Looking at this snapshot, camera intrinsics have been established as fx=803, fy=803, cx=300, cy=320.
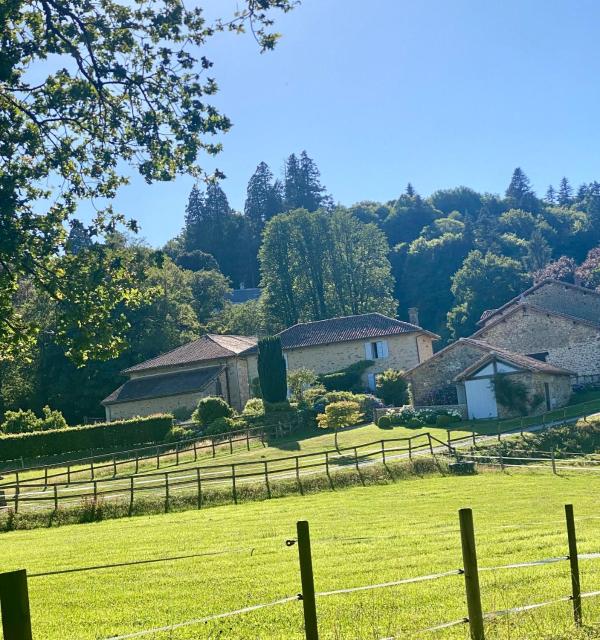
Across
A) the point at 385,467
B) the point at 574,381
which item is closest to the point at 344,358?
the point at 574,381

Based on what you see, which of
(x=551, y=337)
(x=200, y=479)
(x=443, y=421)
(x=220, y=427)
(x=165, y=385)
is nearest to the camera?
(x=200, y=479)

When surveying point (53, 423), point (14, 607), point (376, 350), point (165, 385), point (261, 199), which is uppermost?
point (261, 199)

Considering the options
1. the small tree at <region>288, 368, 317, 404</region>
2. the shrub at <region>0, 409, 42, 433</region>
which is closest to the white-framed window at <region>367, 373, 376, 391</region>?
the small tree at <region>288, 368, 317, 404</region>

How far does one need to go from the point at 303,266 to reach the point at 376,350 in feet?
87.7

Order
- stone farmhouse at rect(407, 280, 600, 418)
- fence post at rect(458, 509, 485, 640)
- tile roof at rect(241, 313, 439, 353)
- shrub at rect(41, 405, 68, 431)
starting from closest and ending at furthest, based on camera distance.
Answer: fence post at rect(458, 509, 485, 640), stone farmhouse at rect(407, 280, 600, 418), shrub at rect(41, 405, 68, 431), tile roof at rect(241, 313, 439, 353)

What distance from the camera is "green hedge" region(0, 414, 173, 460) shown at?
45.9m

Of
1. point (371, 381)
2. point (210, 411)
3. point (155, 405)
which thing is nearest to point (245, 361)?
point (155, 405)

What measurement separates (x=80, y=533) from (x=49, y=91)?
37.3ft

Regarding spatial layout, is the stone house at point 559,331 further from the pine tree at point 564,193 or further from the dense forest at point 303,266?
the pine tree at point 564,193

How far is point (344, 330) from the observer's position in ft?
189

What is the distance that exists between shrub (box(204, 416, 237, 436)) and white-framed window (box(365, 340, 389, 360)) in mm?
14479

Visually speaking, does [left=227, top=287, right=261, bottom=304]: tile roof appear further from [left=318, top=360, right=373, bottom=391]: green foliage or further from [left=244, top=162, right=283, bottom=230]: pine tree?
[left=318, top=360, right=373, bottom=391]: green foliage

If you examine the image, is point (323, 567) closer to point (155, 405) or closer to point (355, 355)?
point (155, 405)

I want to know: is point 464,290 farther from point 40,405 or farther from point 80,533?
point 80,533
